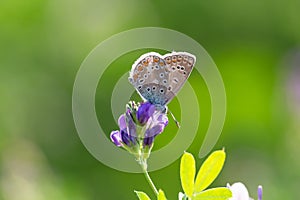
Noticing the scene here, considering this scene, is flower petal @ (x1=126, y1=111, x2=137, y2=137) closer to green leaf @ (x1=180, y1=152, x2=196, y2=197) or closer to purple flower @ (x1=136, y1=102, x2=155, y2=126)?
purple flower @ (x1=136, y1=102, x2=155, y2=126)

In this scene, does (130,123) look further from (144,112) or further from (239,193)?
(239,193)

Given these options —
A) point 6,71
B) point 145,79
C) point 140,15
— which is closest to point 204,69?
Answer: point 140,15

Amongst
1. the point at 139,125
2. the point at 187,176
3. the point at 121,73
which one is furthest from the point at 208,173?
the point at 121,73

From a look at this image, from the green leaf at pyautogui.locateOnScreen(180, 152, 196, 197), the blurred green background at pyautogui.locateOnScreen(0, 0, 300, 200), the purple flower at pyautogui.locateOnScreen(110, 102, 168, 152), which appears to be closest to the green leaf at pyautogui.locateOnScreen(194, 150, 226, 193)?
the green leaf at pyautogui.locateOnScreen(180, 152, 196, 197)

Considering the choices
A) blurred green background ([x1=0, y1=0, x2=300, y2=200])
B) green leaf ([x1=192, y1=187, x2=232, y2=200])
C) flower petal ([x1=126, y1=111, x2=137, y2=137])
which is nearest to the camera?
green leaf ([x1=192, y1=187, x2=232, y2=200])

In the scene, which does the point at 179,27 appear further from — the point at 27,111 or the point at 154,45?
the point at 27,111
